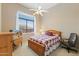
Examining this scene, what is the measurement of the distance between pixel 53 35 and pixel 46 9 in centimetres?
46

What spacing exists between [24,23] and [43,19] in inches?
13.5

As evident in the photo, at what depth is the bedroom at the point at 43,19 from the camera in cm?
202

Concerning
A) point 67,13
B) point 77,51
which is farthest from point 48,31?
point 77,51

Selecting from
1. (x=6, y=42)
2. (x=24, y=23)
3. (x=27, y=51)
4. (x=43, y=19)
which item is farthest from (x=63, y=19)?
(x=6, y=42)

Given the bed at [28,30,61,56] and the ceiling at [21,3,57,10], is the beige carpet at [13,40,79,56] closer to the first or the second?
the bed at [28,30,61,56]

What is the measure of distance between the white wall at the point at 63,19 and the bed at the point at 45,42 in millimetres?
109

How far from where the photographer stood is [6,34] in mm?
2006

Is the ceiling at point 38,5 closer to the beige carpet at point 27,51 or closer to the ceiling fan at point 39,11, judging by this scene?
the ceiling fan at point 39,11

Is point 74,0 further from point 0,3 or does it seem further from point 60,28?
point 0,3

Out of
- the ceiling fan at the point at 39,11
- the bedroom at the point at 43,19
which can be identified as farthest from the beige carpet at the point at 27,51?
the ceiling fan at the point at 39,11

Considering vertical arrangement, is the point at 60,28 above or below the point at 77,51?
above

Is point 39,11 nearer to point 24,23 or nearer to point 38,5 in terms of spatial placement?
point 38,5

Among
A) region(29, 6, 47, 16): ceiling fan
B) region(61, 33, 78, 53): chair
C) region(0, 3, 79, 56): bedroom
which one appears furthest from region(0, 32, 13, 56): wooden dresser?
region(61, 33, 78, 53): chair

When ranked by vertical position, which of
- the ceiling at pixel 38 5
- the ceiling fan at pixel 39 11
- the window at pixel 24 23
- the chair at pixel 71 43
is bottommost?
the chair at pixel 71 43
